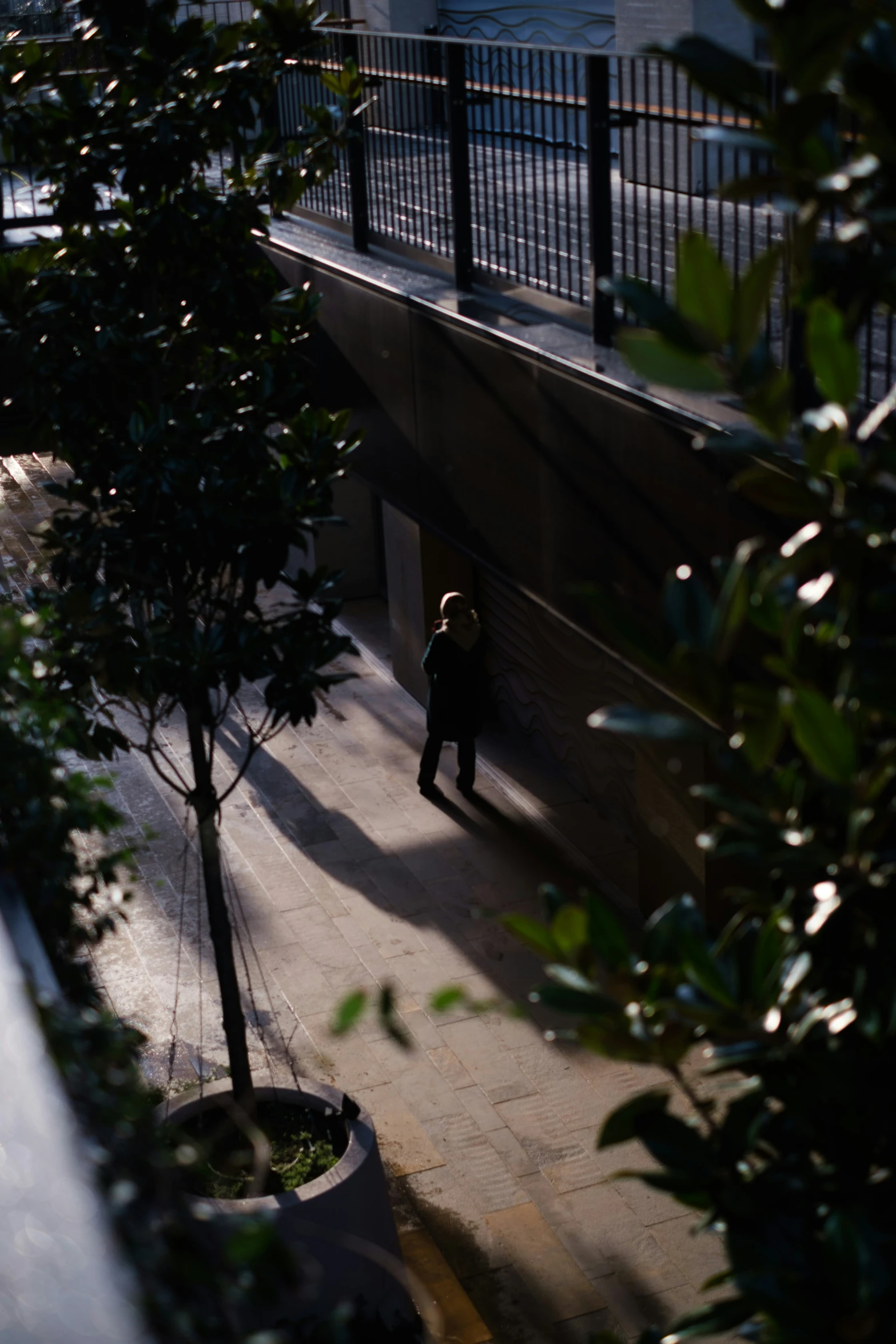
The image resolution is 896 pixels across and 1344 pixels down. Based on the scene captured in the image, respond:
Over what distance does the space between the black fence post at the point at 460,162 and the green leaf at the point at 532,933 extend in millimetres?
6438

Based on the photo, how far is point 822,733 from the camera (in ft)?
4.00

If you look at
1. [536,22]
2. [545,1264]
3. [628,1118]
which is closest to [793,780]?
[628,1118]

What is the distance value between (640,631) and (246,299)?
380 cm

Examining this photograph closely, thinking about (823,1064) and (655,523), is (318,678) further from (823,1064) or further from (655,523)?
(823,1064)

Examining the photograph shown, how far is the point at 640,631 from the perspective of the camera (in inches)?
51.7

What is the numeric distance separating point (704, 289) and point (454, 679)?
8.33 m

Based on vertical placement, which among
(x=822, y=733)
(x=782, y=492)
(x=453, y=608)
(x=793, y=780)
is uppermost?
(x=782, y=492)

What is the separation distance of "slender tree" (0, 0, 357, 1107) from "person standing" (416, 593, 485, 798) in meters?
4.58

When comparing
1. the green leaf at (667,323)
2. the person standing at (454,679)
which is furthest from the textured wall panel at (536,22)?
the green leaf at (667,323)

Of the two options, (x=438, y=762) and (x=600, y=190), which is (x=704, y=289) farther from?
(x=438, y=762)

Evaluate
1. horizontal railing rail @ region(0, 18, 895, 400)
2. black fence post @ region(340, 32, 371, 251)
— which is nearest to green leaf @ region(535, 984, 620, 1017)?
horizontal railing rail @ region(0, 18, 895, 400)

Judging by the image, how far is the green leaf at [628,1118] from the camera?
1.47 metres

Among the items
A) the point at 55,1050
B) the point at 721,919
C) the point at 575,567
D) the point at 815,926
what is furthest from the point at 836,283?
the point at 721,919

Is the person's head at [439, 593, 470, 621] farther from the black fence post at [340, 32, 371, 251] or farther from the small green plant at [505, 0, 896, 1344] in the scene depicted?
the small green plant at [505, 0, 896, 1344]
